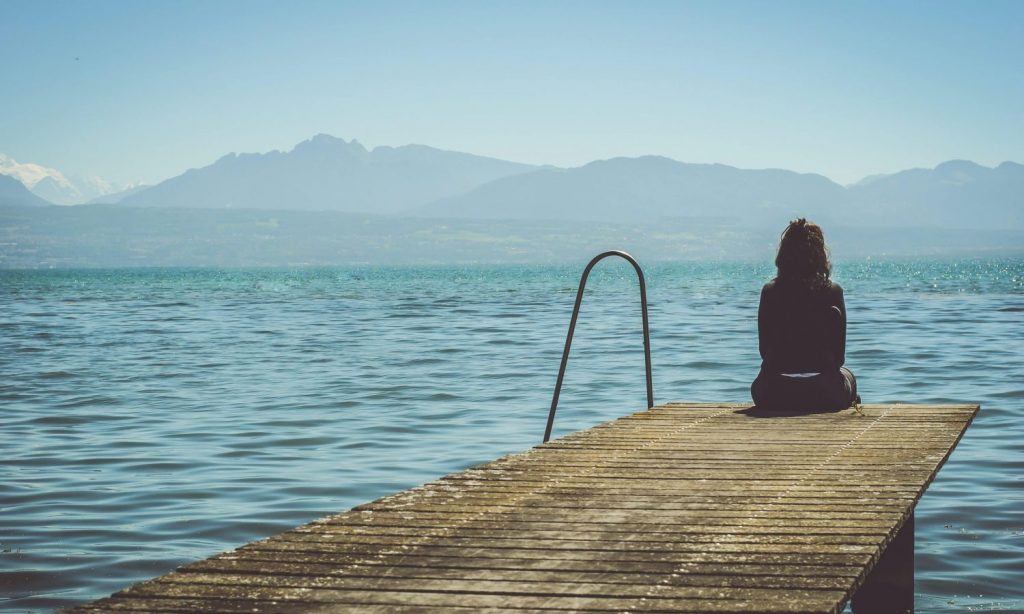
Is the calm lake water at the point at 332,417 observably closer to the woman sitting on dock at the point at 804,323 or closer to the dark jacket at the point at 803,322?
the woman sitting on dock at the point at 804,323

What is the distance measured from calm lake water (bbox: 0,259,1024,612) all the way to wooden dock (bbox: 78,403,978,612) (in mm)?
1416

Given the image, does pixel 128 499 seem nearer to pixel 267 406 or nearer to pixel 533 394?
pixel 267 406

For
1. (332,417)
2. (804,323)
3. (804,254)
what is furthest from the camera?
(332,417)

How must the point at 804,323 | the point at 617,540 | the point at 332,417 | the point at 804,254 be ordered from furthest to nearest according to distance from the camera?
1. the point at 332,417
2. the point at 804,323
3. the point at 804,254
4. the point at 617,540

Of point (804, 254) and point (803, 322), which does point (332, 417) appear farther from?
point (804, 254)

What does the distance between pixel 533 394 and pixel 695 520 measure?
11.5 metres

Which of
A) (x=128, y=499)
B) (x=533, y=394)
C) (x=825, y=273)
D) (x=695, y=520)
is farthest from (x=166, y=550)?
(x=533, y=394)

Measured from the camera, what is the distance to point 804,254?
8.38 m

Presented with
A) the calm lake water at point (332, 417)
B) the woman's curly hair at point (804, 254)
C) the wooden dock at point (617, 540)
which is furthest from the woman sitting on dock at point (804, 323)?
the calm lake water at point (332, 417)

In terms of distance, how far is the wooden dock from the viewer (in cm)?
411

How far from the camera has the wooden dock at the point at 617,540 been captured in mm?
4113

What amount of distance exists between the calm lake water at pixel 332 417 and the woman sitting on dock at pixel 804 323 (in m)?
1.27

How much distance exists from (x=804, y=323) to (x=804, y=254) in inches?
20.0

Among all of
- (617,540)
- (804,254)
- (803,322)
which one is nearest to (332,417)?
(803,322)
